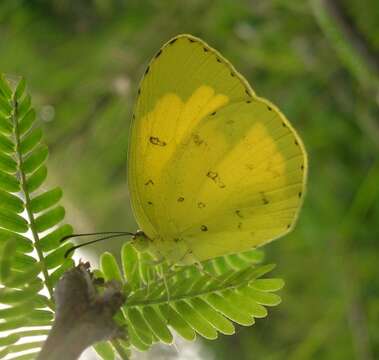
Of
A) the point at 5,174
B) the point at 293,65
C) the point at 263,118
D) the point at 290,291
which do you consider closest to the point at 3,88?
the point at 5,174

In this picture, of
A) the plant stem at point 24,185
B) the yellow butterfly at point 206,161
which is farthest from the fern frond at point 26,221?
the yellow butterfly at point 206,161

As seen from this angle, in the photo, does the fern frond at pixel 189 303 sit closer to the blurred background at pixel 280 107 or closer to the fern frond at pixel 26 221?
the fern frond at pixel 26 221

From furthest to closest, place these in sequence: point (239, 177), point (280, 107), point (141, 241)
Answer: point (280, 107)
point (239, 177)
point (141, 241)

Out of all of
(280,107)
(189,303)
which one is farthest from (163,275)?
(280,107)

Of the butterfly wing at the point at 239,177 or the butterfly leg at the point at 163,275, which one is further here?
the butterfly wing at the point at 239,177

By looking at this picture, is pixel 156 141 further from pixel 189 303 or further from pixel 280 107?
pixel 280 107

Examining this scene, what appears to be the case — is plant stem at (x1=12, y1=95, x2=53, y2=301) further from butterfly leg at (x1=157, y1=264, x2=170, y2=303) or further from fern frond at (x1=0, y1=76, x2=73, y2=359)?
butterfly leg at (x1=157, y1=264, x2=170, y2=303)
